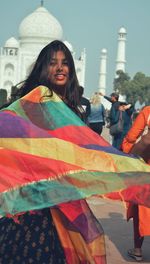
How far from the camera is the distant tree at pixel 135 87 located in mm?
67062

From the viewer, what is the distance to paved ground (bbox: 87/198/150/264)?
4.49 m

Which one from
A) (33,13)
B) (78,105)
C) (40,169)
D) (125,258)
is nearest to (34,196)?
(40,169)

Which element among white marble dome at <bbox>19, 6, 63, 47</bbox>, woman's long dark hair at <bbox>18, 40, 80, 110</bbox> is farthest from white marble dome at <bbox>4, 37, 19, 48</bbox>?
woman's long dark hair at <bbox>18, 40, 80, 110</bbox>

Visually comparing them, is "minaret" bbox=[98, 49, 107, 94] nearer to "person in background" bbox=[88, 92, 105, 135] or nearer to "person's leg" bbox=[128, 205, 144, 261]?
"person in background" bbox=[88, 92, 105, 135]

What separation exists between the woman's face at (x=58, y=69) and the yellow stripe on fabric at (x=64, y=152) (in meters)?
0.32

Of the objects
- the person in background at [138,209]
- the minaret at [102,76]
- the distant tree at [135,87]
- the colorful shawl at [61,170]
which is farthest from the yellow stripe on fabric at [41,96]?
the minaret at [102,76]

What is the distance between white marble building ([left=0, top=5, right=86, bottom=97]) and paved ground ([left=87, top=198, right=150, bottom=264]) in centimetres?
5858

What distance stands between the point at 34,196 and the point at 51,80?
0.57 metres

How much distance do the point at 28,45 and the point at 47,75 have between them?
2623 inches

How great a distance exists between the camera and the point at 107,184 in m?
2.47

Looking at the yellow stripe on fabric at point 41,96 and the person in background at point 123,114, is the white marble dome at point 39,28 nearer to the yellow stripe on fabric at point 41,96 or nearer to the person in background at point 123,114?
the person in background at point 123,114

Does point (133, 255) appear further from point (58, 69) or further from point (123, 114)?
point (123, 114)

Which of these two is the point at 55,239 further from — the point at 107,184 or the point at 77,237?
the point at 107,184

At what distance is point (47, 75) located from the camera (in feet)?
8.92
